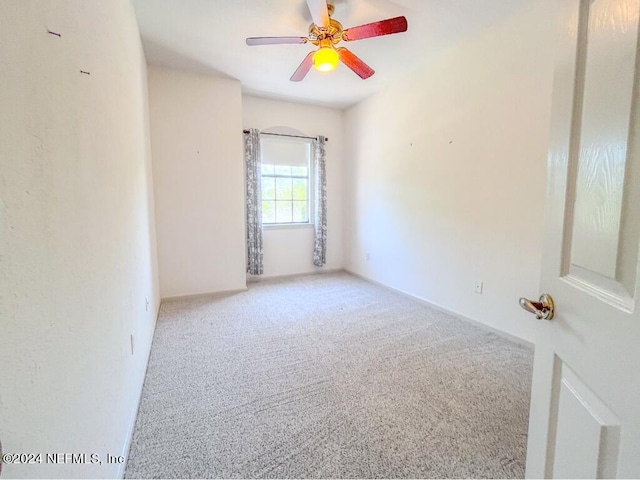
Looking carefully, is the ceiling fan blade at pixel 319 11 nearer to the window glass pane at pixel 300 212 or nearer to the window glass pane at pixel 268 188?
the window glass pane at pixel 268 188

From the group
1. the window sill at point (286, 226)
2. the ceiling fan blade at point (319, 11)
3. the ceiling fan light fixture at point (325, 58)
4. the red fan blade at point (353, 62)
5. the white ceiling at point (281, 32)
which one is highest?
the white ceiling at point (281, 32)

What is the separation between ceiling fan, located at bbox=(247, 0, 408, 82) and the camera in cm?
196

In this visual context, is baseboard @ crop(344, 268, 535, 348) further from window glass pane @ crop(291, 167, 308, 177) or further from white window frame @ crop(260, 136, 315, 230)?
window glass pane @ crop(291, 167, 308, 177)

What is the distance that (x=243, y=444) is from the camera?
57.6 inches

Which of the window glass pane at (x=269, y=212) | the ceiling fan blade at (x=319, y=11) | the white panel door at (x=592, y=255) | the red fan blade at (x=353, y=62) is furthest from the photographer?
the window glass pane at (x=269, y=212)

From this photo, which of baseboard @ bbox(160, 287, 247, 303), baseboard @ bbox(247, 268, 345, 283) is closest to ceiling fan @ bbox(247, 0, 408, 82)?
baseboard @ bbox(160, 287, 247, 303)

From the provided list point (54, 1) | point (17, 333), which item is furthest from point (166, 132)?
point (17, 333)

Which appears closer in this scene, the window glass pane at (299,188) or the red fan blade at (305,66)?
the red fan blade at (305,66)

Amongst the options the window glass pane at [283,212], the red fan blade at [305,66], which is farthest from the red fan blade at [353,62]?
the window glass pane at [283,212]

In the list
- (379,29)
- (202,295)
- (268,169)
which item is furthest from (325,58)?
(202,295)

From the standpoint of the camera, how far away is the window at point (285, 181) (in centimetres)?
457

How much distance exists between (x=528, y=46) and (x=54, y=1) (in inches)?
116

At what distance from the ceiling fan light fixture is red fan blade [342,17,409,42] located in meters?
0.16

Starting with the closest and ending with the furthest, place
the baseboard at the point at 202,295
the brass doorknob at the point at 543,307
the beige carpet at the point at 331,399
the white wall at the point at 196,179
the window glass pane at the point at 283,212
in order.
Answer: the brass doorknob at the point at 543,307
the beige carpet at the point at 331,399
the white wall at the point at 196,179
the baseboard at the point at 202,295
the window glass pane at the point at 283,212
